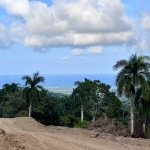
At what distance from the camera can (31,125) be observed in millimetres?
21781

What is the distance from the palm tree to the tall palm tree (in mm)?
17696

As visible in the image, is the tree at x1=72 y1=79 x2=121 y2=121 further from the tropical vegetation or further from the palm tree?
the palm tree

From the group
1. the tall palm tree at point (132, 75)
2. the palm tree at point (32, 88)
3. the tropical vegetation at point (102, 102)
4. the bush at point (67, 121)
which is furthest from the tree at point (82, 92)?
the tall palm tree at point (132, 75)

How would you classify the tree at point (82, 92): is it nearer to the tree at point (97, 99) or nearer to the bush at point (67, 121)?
the tree at point (97, 99)

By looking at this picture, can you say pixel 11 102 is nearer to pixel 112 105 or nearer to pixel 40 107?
pixel 40 107

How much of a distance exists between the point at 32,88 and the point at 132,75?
19179mm

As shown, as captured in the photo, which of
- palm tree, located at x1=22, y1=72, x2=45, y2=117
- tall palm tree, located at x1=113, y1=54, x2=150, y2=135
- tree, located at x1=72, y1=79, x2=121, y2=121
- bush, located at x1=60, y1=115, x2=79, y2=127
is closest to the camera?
tall palm tree, located at x1=113, y1=54, x2=150, y2=135

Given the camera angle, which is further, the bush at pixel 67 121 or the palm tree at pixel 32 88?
the palm tree at pixel 32 88

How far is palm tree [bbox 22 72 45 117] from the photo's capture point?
42.0 metres

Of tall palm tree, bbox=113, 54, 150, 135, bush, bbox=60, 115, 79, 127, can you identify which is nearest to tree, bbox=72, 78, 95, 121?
bush, bbox=60, 115, 79, 127

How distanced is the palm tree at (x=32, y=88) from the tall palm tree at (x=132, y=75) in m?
17.7

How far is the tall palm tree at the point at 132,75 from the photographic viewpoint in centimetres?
2680

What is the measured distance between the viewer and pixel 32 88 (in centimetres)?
4216

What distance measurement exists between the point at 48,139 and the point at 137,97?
1837cm
